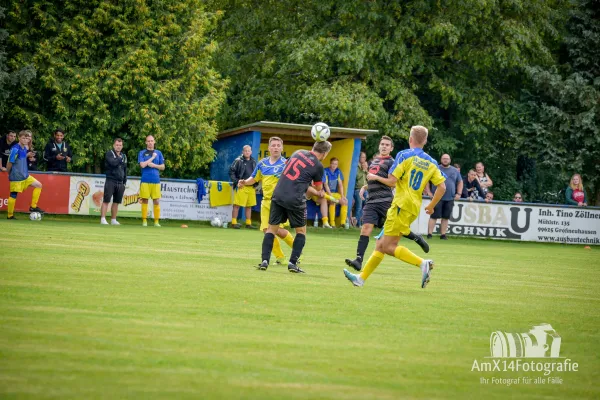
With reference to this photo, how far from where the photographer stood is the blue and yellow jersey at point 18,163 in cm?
2280

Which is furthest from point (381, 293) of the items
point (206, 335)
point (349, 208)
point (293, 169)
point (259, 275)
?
point (349, 208)

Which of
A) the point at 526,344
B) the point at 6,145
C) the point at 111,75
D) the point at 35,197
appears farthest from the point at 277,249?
the point at 111,75

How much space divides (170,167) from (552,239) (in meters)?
12.7

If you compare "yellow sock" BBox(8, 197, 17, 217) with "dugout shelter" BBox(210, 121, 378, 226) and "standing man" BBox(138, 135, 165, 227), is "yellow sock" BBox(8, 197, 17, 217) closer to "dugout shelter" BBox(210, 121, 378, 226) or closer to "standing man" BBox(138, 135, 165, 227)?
"standing man" BBox(138, 135, 165, 227)

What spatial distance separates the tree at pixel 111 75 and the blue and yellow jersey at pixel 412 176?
56.6 feet

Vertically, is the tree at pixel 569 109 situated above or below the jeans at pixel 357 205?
above

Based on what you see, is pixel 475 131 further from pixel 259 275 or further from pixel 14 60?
pixel 259 275

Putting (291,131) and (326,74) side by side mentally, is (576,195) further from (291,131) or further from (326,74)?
(326,74)

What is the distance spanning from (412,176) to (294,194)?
6.66 feet

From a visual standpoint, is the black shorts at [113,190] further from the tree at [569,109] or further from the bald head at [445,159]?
the tree at [569,109]

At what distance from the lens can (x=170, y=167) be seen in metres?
29.2

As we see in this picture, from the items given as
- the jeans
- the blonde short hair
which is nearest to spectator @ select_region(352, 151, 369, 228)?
the jeans

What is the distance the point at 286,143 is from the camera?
30922mm

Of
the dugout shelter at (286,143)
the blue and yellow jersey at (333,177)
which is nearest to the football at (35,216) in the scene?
the dugout shelter at (286,143)
